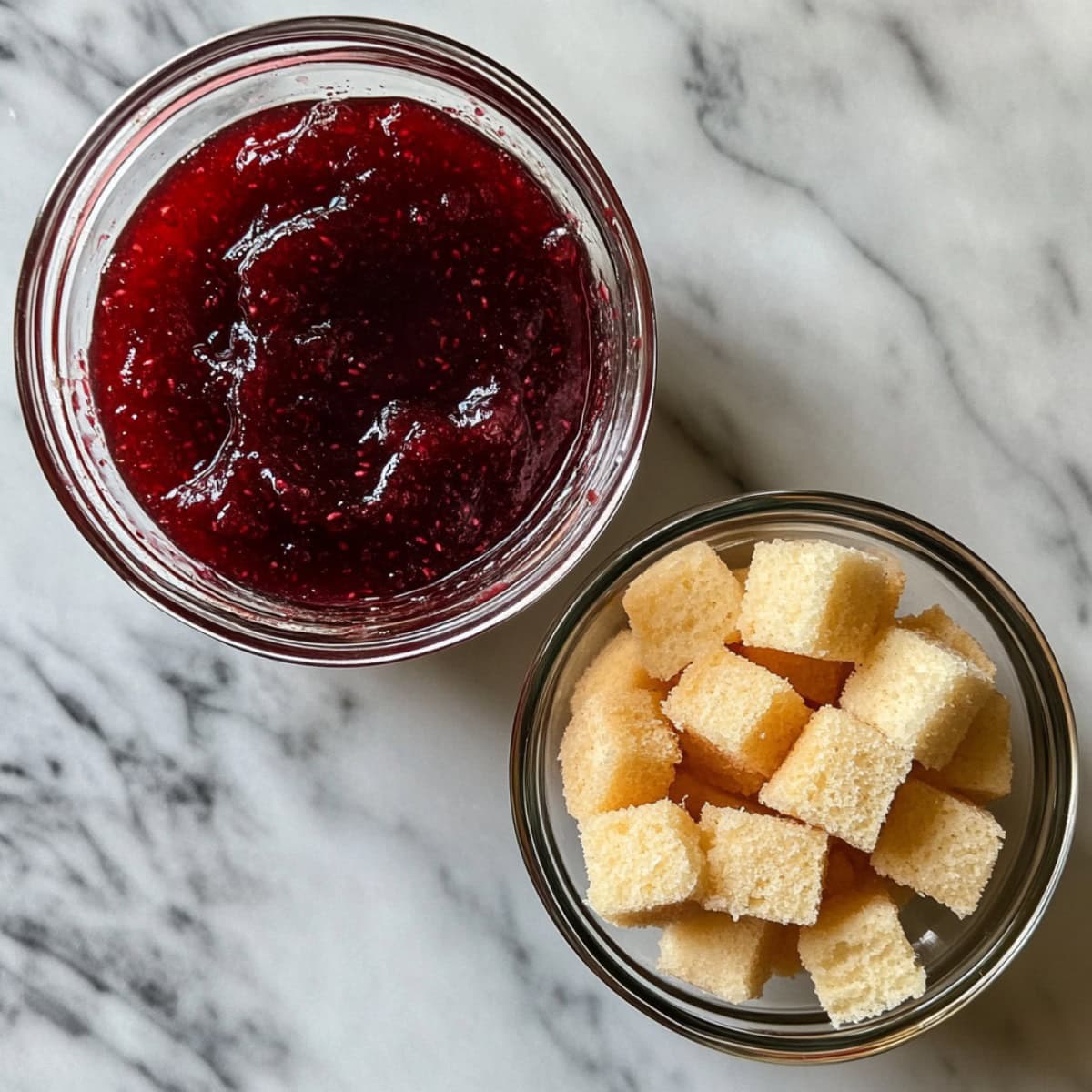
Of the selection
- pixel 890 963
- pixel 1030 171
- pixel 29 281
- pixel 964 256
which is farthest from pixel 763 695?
pixel 29 281

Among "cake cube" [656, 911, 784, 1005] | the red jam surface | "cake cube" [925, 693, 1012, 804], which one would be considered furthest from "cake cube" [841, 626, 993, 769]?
the red jam surface

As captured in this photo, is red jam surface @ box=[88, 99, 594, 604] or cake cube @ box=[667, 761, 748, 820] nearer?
red jam surface @ box=[88, 99, 594, 604]

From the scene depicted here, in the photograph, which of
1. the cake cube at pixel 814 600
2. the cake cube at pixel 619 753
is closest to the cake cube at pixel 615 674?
the cake cube at pixel 619 753

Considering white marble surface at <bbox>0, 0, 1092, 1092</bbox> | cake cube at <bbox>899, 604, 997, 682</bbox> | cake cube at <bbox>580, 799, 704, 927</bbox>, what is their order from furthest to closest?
white marble surface at <bbox>0, 0, 1092, 1092</bbox> → cake cube at <bbox>899, 604, 997, 682</bbox> → cake cube at <bbox>580, 799, 704, 927</bbox>

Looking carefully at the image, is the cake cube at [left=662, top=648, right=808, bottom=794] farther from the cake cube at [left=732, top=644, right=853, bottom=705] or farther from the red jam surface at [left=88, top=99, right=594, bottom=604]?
the red jam surface at [left=88, top=99, right=594, bottom=604]

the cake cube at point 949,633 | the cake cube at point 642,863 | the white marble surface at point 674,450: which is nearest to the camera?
the cake cube at point 642,863

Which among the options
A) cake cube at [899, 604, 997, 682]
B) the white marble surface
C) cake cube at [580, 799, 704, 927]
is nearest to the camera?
cake cube at [580, 799, 704, 927]

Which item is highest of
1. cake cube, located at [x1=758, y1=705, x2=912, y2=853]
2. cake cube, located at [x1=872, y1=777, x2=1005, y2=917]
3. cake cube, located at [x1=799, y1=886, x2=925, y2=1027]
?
cake cube, located at [x1=758, y1=705, x2=912, y2=853]

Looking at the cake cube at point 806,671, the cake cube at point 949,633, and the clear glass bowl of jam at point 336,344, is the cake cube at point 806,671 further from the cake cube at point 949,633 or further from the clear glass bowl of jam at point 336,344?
the clear glass bowl of jam at point 336,344
